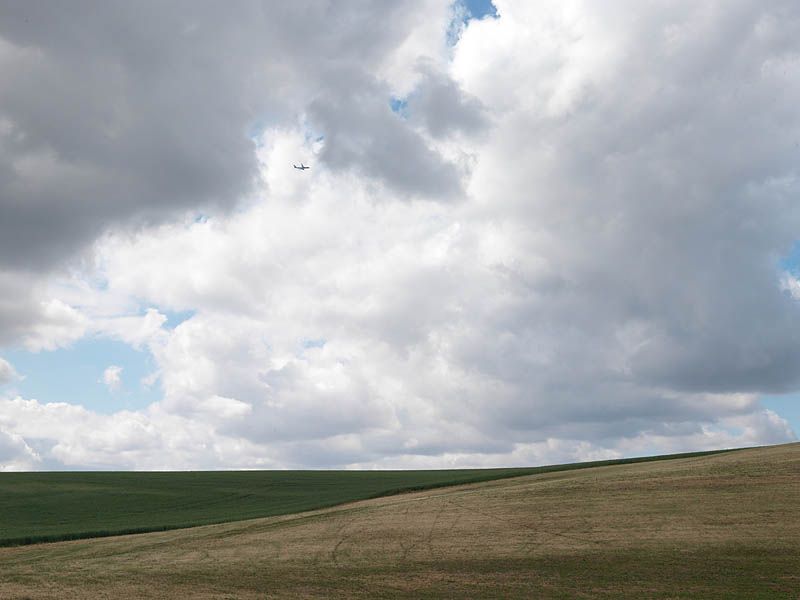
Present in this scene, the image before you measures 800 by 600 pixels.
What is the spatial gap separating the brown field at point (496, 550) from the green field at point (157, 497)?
220 inches

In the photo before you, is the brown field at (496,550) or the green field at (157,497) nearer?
the brown field at (496,550)

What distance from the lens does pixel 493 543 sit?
30.7 metres

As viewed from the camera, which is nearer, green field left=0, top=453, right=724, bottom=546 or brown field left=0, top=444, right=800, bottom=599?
brown field left=0, top=444, right=800, bottom=599

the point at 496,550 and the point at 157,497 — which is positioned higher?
the point at 157,497

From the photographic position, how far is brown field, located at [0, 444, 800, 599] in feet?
80.6

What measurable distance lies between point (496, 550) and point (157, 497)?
38.0 meters

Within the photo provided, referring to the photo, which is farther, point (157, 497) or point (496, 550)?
point (157, 497)

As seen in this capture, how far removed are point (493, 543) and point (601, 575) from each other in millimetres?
6177

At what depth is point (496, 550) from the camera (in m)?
29.5

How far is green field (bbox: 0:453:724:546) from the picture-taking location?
44750mm

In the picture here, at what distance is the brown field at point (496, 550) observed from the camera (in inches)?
968

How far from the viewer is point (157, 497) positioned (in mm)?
58844

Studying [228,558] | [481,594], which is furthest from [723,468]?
[228,558]

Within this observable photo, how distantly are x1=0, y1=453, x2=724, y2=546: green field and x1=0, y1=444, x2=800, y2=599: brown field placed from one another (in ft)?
18.3
